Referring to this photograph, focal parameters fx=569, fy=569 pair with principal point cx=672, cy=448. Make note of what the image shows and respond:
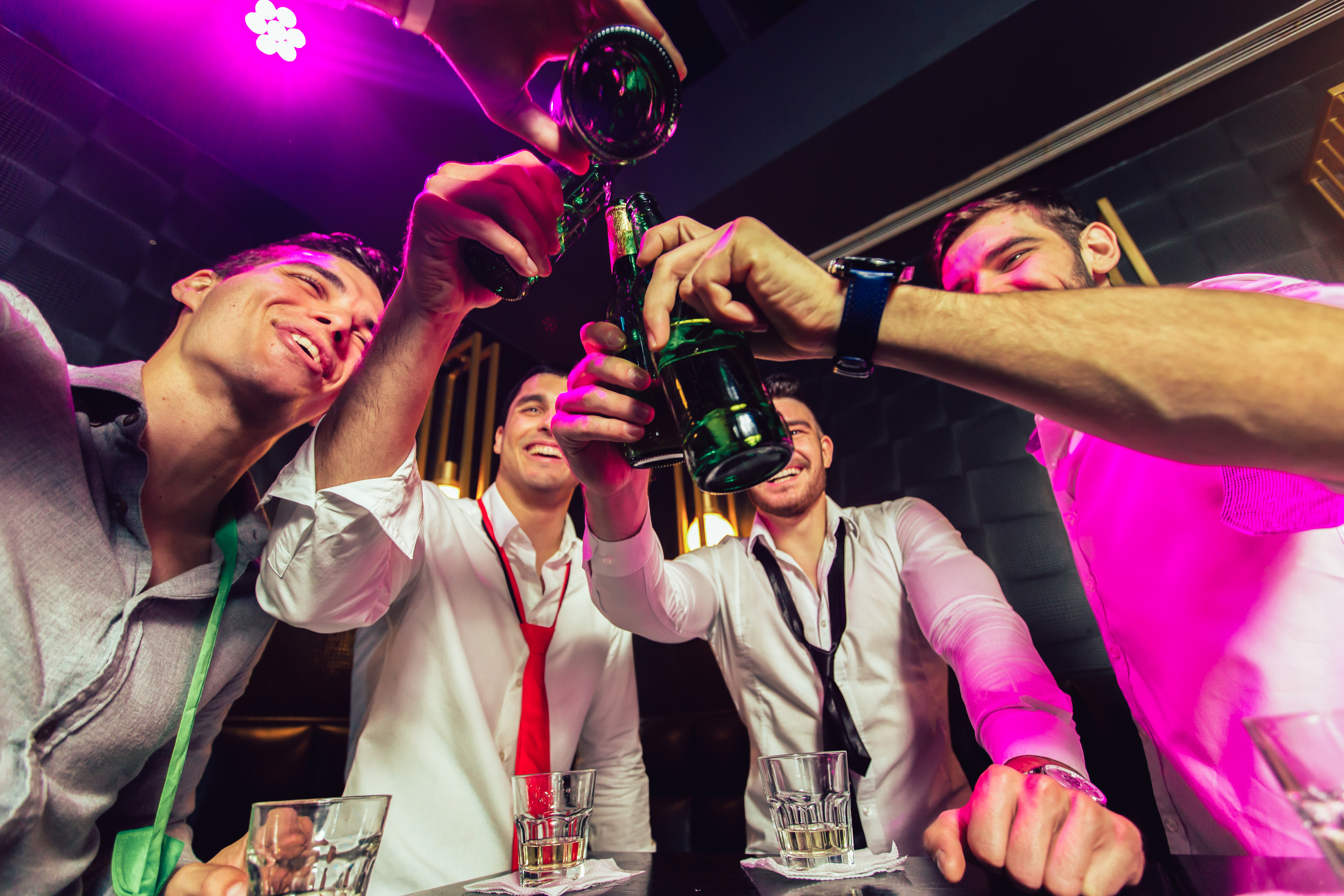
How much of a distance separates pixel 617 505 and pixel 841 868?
2.37ft

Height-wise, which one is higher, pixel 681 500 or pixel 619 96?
pixel 681 500

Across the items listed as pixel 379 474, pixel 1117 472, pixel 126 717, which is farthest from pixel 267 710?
pixel 1117 472

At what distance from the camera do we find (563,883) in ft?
2.58

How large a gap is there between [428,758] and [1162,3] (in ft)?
10.7

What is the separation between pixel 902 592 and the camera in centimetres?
192

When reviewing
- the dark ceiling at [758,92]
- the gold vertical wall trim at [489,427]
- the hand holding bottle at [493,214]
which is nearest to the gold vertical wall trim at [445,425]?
the gold vertical wall trim at [489,427]

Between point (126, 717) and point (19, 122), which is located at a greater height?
point (19, 122)

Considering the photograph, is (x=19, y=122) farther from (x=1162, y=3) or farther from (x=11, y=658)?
(x=1162, y=3)

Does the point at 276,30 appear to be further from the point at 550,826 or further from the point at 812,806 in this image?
the point at 812,806

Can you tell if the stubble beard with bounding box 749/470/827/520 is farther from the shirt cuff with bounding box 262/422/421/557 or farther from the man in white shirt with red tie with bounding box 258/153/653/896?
the shirt cuff with bounding box 262/422/421/557

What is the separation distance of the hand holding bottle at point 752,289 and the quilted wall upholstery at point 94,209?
2.31 metres

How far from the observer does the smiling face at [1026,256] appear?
1459 mm

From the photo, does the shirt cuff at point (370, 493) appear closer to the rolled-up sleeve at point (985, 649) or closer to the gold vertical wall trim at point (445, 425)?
the rolled-up sleeve at point (985, 649)

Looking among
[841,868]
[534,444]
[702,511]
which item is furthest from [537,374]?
[841,868]
